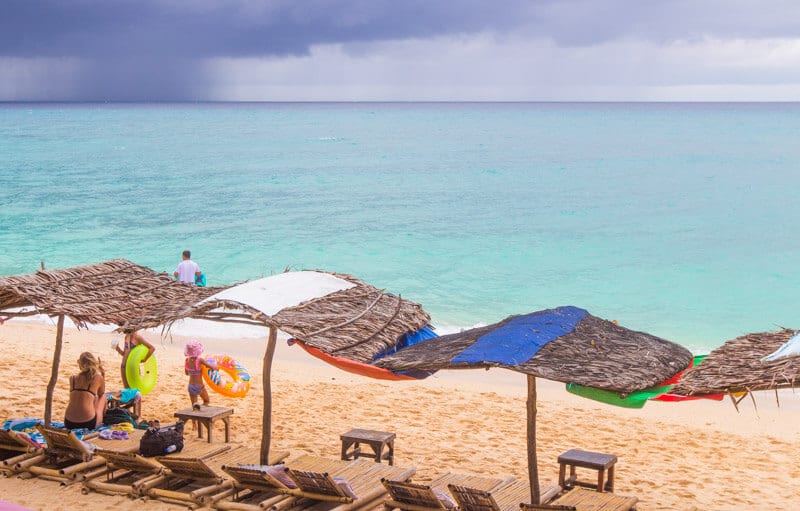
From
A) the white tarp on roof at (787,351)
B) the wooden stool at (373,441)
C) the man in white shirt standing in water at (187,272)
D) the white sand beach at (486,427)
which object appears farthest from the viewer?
the man in white shirt standing in water at (187,272)

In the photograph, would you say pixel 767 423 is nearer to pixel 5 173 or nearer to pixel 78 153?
pixel 5 173

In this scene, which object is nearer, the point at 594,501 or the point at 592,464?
the point at 594,501

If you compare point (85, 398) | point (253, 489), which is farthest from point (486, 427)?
point (85, 398)

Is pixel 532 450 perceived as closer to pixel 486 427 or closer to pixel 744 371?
pixel 744 371

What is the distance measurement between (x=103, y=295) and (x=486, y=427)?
14.7ft

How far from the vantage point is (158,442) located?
24.3 feet

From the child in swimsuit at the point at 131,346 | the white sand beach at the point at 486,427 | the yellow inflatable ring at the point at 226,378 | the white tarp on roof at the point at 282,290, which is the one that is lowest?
the white sand beach at the point at 486,427

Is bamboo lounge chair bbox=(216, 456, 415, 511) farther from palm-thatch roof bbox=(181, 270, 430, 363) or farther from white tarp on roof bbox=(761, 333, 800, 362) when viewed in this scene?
white tarp on roof bbox=(761, 333, 800, 362)

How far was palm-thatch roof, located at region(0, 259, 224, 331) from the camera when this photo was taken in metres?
7.30

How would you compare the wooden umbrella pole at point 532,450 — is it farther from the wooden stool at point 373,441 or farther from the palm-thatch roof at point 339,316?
the wooden stool at point 373,441

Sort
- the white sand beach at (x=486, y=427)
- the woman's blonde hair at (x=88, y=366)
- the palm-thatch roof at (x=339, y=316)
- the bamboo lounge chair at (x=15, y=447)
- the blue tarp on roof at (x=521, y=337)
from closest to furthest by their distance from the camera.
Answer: the blue tarp on roof at (x=521, y=337), the palm-thatch roof at (x=339, y=316), the bamboo lounge chair at (x=15, y=447), the woman's blonde hair at (x=88, y=366), the white sand beach at (x=486, y=427)

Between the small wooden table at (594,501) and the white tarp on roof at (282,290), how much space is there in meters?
2.57

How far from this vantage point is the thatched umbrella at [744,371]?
5.18m

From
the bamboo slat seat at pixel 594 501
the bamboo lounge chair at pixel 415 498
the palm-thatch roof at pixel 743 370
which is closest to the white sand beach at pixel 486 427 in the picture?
the bamboo slat seat at pixel 594 501
